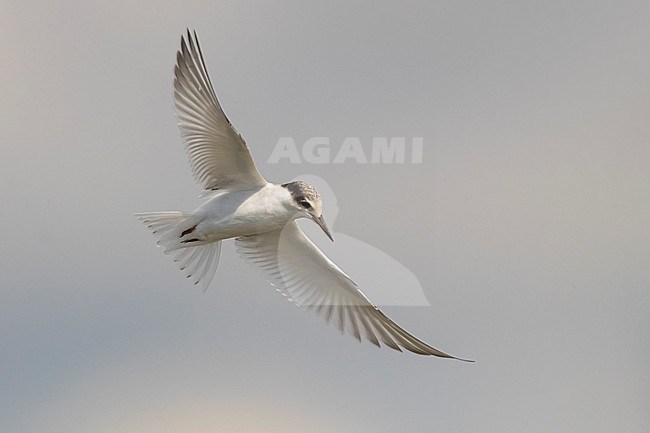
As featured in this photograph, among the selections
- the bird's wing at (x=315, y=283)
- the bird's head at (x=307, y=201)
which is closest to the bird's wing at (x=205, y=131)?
the bird's head at (x=307, y=201)

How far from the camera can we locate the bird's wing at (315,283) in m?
2.77

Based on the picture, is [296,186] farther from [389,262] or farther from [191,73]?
[389,262]

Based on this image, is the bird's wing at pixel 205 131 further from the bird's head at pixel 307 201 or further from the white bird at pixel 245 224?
the bird's head at pixel 307 201

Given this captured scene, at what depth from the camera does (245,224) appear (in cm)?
265

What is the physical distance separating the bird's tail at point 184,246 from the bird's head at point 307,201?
339mm

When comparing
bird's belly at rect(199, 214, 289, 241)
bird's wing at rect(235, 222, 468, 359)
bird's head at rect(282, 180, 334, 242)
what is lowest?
bird's wing at rect(235, 222, 468, 359)

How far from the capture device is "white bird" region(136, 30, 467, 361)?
2592 mm

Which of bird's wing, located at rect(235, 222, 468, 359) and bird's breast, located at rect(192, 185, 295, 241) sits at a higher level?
bird's breast, located at rect(192, 185, 295, 241)

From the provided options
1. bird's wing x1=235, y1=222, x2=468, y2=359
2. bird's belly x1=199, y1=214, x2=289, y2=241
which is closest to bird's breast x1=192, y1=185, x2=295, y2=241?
bird's belly x1=199, y1=214, x2=289, y2=241

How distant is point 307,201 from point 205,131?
1.26 ft

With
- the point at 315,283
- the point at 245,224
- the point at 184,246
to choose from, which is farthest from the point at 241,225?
the point at 315,283

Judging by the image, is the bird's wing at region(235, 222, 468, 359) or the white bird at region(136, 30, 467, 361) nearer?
the white bird at region(136, 30, 467, 361)

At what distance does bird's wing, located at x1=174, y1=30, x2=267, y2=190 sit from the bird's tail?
16 cm

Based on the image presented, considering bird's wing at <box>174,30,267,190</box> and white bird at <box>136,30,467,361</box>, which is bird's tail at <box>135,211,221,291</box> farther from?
bird's wing at <box>174,30,267,190</box>
